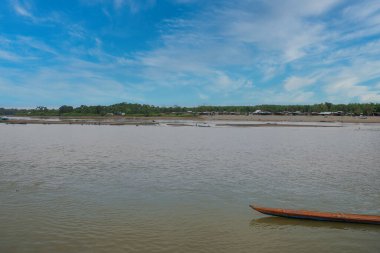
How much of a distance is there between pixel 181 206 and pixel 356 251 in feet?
23.5

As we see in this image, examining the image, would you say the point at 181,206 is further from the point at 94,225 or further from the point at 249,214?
the point at 94,225

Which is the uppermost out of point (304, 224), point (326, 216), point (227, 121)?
point (227, 121)

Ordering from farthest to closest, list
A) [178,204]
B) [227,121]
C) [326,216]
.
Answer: [227,121]
[178,204]
[326,216]

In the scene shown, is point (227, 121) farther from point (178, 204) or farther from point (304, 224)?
point (304, 224)

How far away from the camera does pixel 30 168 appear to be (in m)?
24.6

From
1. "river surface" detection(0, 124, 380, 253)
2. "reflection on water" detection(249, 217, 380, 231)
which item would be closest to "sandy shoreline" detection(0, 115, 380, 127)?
"river surface" detection(0, 124, 380, 253)

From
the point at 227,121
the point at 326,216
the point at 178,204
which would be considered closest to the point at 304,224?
the point at 326,216

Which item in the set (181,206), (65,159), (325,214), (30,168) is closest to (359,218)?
(325,214)

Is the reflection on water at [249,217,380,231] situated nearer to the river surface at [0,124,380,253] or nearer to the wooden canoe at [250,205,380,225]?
the river surface at [0,124,380,253]

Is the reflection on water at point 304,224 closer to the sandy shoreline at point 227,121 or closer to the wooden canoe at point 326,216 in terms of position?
the wooden canoe at point 326,216

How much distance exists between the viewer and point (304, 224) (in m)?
13.1

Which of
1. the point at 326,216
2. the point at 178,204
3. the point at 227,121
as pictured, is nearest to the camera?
the point at 326,216

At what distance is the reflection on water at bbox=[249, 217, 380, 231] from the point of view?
12.8 metres

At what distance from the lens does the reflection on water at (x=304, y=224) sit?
1277cm
